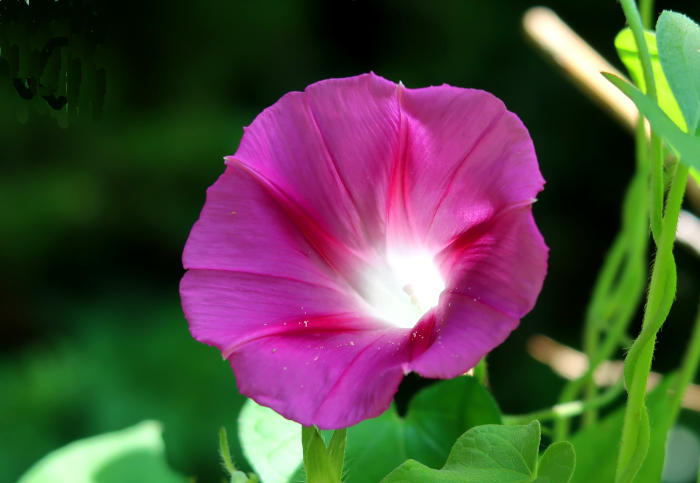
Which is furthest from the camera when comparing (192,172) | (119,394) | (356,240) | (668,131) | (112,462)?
(192,172)

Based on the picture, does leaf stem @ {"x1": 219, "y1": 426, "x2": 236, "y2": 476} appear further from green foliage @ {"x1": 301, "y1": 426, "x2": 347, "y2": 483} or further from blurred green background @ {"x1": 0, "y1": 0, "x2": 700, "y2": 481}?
blurred green background @ {"x1": 0, "y1": 0, "x2": 700, "y2": 481}

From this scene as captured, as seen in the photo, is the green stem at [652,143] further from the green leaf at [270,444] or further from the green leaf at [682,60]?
the green leaf at [270,444]

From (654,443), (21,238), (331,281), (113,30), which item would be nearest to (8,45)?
(113,30)

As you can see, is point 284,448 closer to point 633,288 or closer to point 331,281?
point 331,281

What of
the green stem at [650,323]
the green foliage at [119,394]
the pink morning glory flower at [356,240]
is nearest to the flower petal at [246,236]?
the pink morning glory flower at [356,240]

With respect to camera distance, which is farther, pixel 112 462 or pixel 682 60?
pixel 112 462

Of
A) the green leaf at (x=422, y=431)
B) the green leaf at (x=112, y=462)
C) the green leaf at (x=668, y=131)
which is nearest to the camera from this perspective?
the green leaf at (x=668, y=131)

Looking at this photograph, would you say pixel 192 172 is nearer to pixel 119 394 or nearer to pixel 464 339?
pixel 119 394

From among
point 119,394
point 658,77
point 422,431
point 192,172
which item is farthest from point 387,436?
point 192,172
